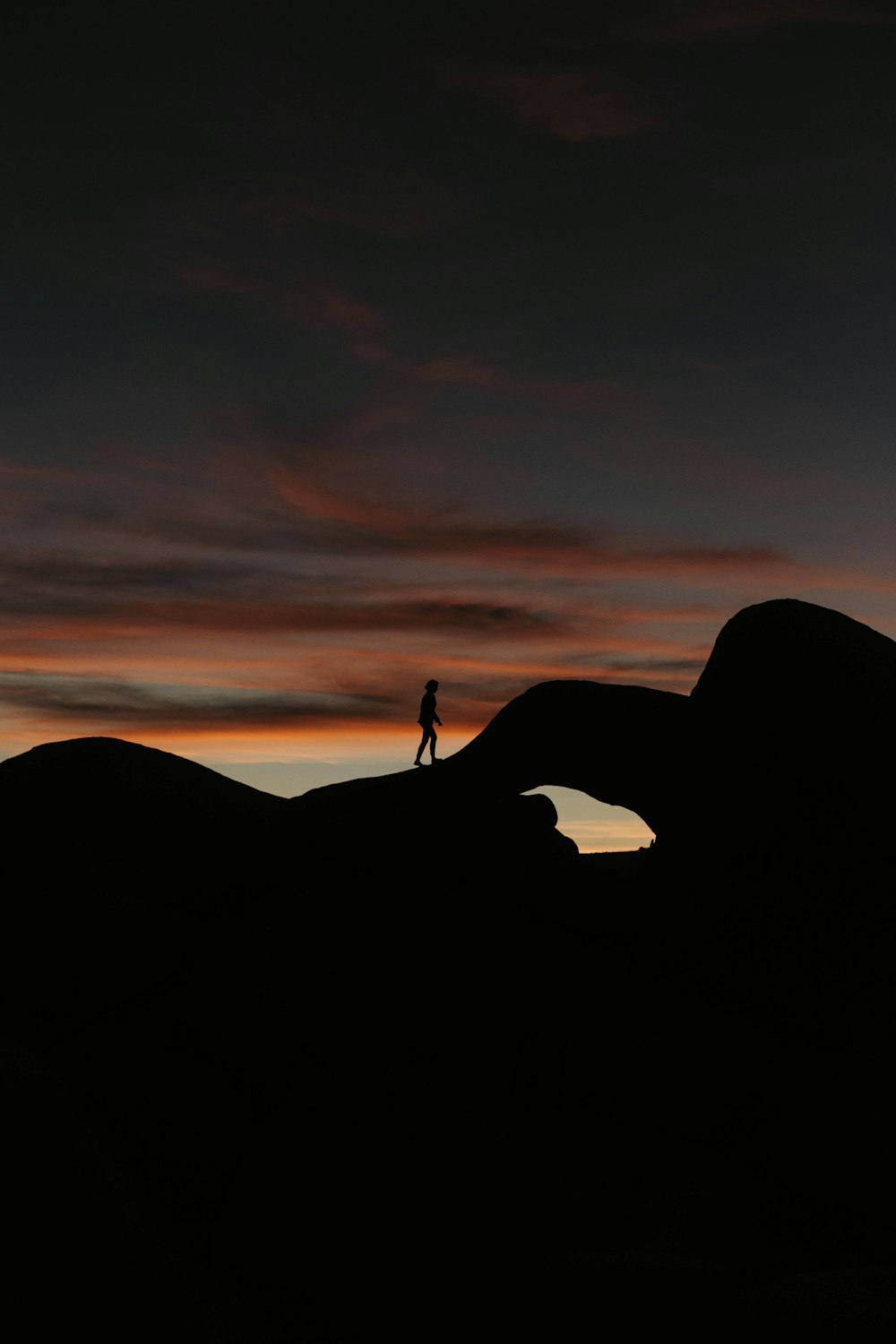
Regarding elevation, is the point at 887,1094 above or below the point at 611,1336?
above

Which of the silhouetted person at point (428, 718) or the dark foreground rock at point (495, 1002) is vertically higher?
the silhouetted person at point (428, 718)

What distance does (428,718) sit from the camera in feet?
54.2

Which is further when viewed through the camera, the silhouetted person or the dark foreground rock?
the silhouetted person

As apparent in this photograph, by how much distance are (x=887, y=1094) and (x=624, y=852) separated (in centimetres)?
694

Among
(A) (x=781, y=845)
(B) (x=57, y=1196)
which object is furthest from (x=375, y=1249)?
(A) (x=781, y=845)

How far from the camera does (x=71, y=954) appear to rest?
9.09 meters

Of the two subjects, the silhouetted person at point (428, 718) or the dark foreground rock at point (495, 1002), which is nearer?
the dark foreground rock at point (495, 1002)

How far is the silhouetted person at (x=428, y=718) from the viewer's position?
16.3 m

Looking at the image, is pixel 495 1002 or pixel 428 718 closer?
pixel 495 1002

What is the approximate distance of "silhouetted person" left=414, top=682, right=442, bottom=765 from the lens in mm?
16281

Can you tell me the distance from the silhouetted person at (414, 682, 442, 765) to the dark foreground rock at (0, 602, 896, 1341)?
5813 mm

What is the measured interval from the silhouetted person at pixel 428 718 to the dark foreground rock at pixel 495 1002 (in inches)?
229

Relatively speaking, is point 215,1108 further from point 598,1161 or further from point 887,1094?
point 887,1094

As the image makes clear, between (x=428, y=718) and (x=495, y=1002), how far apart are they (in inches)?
302
